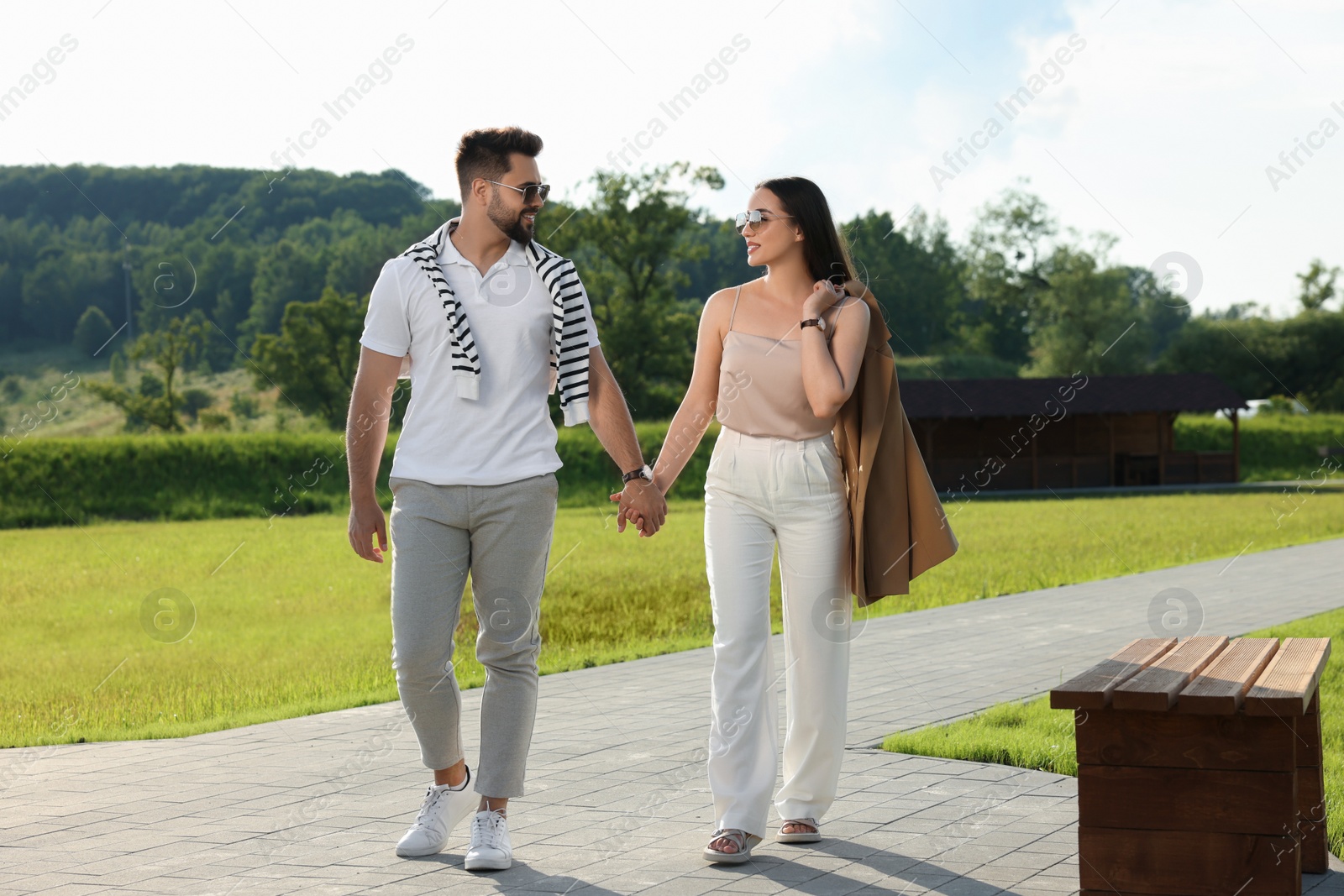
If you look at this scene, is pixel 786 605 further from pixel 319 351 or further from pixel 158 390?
pixel 158 390

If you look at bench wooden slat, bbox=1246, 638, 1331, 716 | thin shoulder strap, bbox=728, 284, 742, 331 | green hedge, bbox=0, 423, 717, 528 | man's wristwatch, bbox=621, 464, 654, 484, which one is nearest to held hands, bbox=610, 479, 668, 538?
man's wristwatch, bbox=621, 464, 654, 484

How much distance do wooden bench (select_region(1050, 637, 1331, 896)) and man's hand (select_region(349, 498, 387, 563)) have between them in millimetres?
2077

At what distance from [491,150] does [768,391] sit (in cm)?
120

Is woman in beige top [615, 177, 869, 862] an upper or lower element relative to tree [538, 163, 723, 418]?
lower

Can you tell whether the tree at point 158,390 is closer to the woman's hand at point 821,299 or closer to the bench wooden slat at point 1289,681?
the woman's hand at point 821,299

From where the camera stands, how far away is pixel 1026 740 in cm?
610

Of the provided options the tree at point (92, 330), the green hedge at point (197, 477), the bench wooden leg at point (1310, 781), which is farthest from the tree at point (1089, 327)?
the bench wooden leg at point (1310, 781)

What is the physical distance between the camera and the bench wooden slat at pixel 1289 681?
340 cm

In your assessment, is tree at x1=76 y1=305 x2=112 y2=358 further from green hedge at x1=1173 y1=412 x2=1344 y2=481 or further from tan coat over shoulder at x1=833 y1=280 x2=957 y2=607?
tan coat over shoulder at x1=833 y1=280 x2=957 y2=607

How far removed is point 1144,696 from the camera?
3.48 m

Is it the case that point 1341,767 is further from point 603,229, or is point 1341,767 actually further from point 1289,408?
point 1289,408

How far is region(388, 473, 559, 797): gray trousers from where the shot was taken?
4.24 m

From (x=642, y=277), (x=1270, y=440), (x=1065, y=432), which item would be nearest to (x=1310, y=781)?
(x=1065, y=432)

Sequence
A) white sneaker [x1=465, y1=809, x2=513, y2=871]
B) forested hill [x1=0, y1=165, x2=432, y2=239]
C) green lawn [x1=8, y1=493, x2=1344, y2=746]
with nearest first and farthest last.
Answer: white sneaker [x1=465, y1=809, x2=513, y2=871], green lawn [x1=8, y1=493, x2=1344, y2=746], forested hill [x1=0, y1=165, x2=432, y2=239]
